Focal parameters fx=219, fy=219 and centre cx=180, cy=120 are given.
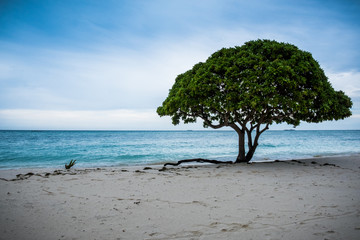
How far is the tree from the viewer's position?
32.4 feet

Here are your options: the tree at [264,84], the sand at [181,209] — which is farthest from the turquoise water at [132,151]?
Result: the sand at [181,209]

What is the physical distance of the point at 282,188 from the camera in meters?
7.14

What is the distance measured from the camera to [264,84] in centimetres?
969

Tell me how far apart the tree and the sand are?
3782mm

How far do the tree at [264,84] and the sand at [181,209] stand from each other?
3.78m

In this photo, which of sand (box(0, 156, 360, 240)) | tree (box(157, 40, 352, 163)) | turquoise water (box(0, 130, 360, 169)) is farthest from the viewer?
turquoise water (box(0, 130, 360, 169))

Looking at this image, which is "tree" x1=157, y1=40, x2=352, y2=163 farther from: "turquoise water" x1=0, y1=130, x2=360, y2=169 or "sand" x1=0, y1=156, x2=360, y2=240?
"turquoise water" x1=0, y1=130, x2=360, y2=169

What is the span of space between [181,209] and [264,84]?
22.5 ft

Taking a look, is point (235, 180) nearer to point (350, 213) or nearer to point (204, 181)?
point (204, 181)

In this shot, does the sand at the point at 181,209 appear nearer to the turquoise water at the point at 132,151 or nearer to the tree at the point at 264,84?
the tree at the point at 264,84

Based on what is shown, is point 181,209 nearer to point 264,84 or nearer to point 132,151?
point 264,84

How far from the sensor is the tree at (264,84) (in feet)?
32.4

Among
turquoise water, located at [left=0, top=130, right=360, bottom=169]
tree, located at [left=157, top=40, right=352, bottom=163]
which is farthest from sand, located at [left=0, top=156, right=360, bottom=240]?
turquoise water, located at [left=0, top=130, right=360, bottom=169]

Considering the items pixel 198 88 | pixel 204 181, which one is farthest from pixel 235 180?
pixel 198 88
